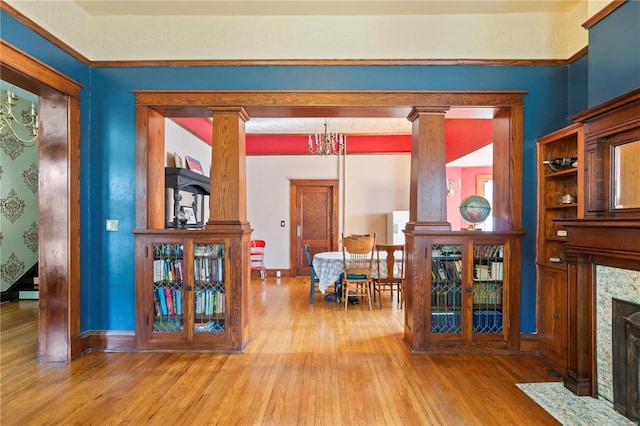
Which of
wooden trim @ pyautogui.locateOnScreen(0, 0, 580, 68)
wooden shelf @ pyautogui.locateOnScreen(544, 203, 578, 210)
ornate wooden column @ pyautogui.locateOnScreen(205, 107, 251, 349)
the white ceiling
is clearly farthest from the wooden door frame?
wooden shelf @ pyautogui.locateOnScreen(544, 203, 578, 210)

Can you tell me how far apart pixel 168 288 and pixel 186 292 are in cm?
20

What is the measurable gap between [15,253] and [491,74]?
7.35 metres

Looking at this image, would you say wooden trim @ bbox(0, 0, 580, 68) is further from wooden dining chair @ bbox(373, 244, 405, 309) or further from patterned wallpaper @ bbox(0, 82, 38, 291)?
patterned wallpaper @ bbox(0, 82, 38, 291)

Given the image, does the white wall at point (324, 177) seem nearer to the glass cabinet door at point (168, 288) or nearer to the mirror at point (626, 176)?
the glass cabinet door at point (168, 288)

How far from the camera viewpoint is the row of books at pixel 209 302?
337 centimetres

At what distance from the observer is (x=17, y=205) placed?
5.71 metres

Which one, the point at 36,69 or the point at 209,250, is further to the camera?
the point at 209,250

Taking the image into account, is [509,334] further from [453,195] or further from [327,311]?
[453,195]

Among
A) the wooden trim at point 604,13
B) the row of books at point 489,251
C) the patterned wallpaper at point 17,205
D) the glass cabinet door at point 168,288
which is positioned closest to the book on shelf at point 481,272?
the row of books at point 489,251

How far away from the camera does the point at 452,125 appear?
6.23 metres

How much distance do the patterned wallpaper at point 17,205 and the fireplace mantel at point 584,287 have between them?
7190 mm

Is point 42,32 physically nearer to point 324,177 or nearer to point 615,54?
point 615,54

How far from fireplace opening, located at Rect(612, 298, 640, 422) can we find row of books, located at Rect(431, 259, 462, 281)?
121 centimetres

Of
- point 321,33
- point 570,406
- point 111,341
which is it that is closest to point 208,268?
point 111,341
